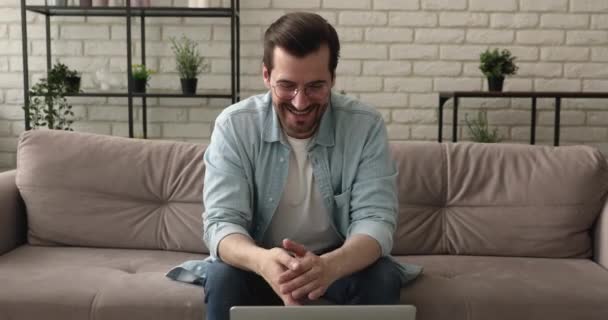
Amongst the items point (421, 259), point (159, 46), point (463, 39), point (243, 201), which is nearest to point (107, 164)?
point (243, 201)

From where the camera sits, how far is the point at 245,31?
3523 mm

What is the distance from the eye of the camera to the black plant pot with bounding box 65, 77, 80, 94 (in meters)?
3.32

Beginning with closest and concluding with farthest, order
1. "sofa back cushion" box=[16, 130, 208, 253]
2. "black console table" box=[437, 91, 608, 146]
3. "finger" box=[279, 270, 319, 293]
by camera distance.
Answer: "finger" box=[279, 270, 319, 293]
"sofa back cushion" box=[16, 130, 208, 253]
"black console table" box=[437, 91, 608, 146]

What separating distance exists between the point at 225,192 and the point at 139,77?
190 centimetres

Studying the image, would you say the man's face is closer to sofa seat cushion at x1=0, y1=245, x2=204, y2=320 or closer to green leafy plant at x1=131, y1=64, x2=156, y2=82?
sofa seat cushion at x1=0, y1=245, x2=204, y2=320

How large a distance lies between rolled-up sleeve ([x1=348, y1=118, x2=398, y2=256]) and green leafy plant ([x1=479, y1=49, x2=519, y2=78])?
173 centimetres

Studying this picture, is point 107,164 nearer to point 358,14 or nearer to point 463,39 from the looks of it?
point 358,14

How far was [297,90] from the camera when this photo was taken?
1558 millimetres

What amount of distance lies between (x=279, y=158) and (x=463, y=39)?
2122 mm

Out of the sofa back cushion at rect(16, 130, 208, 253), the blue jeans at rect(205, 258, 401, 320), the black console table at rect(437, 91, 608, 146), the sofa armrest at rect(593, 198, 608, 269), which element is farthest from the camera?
the black console table at rect(437, 91, 608, 146)

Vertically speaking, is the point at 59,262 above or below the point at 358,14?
below

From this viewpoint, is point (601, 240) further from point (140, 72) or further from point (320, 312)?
point (140, 72)

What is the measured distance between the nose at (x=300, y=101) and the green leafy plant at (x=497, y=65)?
1.92 meters

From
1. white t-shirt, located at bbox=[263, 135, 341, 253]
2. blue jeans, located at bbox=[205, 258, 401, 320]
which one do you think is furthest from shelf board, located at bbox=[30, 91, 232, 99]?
blue jeans, located at bbox=[205, 258, 401, 320]
